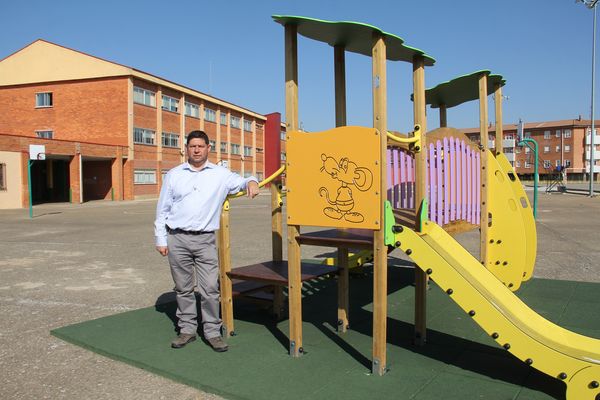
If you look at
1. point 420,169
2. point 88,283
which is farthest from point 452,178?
point 88,283

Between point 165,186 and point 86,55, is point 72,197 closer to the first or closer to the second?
point 86,55

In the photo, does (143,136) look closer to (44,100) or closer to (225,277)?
(44,100)

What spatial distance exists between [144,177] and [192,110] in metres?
9.70

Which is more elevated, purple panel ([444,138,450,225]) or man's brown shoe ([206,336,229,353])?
purple panel ([444,138,450,225])

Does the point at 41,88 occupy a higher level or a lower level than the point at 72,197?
higher

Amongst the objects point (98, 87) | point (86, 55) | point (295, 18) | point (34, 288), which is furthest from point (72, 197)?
point (295, 18)

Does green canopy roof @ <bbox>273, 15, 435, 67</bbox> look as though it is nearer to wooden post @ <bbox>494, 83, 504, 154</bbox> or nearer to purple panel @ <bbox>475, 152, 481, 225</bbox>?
purple panel @ <bbox>475, 152, 481, 225</bbox>

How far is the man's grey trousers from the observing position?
14.1ft

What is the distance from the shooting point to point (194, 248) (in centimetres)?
429

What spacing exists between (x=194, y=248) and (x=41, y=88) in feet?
136

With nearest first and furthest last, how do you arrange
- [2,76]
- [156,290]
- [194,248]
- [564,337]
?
[564,337] → [194,248] → [156,290] → [2,76]

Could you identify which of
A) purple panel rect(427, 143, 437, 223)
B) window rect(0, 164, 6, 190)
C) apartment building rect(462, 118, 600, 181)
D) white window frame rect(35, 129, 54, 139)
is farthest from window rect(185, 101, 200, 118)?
apartment building rect(462, 118, 600, 181)

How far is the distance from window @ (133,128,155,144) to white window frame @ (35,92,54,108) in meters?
7.16

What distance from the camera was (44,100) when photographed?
39438 millimetres
